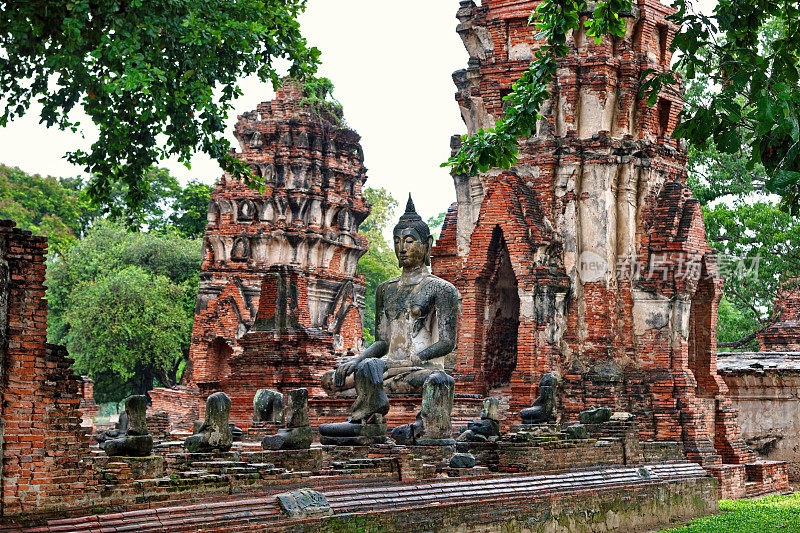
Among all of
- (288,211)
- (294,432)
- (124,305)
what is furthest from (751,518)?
(124,305)

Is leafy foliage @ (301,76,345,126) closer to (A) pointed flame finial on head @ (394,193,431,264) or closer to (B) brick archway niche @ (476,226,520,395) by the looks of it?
(B) brick archway niche @ (476,226,520,395)

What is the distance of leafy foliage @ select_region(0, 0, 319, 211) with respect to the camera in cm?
1133

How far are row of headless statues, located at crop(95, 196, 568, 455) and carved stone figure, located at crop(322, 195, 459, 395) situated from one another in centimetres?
1

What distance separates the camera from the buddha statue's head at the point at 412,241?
11.7m

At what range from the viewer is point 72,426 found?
6.58 meters

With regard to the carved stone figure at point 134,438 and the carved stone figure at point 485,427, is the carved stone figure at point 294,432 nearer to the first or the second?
the carved stone figure at point 134,438

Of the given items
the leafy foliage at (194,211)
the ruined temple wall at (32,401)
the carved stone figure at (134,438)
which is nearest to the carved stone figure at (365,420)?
the carved stone figure at (134,438)

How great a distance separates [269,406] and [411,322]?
2195mm

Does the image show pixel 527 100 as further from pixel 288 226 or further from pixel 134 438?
pixel 288 226

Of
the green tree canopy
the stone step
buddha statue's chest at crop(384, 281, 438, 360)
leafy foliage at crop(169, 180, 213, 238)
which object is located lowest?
the stone step

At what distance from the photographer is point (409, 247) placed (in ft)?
38.4

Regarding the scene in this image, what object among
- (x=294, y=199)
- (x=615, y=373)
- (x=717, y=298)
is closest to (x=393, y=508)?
(x=615, y=373)

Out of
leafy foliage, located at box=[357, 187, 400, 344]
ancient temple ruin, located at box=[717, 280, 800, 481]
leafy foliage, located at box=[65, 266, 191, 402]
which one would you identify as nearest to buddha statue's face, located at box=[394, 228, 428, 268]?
ancient temple ruin, located at box=[717, 280, 800, 481]

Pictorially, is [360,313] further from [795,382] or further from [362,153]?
[795,382]
